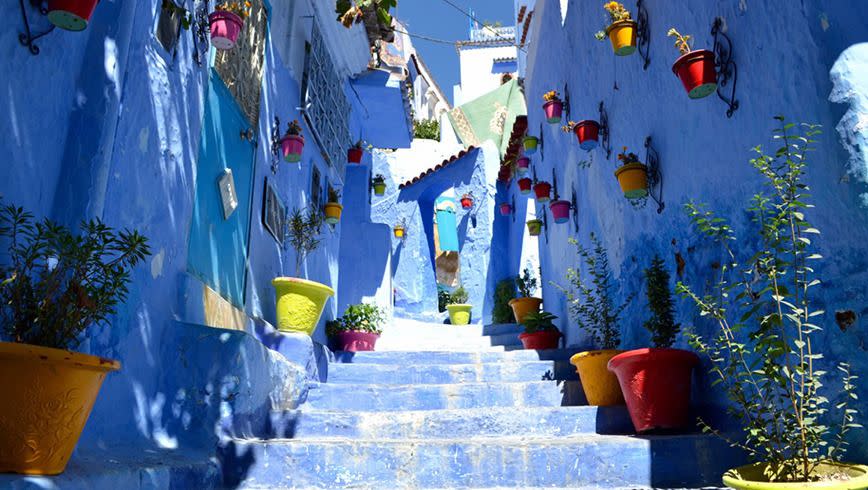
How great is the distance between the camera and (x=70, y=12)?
2838 millimetres

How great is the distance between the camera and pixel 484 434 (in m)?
4.59

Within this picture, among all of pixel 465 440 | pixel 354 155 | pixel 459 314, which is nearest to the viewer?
pixel 465 440

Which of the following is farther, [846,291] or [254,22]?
[254,22]

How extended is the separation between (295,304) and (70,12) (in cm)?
372

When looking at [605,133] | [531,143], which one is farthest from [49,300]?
[531,143]

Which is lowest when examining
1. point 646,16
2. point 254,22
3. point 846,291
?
point 846,291

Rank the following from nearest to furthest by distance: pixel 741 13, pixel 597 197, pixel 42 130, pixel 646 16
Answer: pixel 42 130, pixel 741 13, pixel 646 16, pixel 597 197

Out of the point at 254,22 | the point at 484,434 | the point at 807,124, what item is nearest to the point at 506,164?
the point at 254,22

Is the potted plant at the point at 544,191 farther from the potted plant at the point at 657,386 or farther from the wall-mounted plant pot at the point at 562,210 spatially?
the potted plant at the point at 657,386

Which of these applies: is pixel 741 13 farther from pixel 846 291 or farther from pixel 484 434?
pixel 484 434

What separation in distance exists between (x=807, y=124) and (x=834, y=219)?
42cm

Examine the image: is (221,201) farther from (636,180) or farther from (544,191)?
(544,191)

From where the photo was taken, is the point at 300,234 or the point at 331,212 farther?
the point at 331,212

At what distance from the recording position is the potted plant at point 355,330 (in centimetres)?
834
